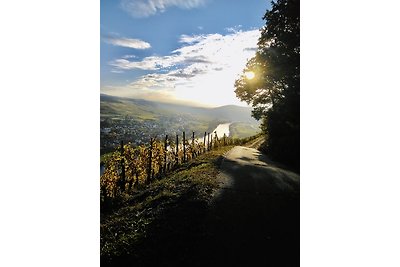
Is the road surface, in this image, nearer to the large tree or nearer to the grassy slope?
the grassy slope

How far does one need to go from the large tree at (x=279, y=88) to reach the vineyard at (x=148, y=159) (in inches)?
16.6

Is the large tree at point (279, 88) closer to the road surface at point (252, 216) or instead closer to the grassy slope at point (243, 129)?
the grassy slope at point (243, 129)

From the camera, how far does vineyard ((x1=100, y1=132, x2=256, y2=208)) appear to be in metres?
6.26

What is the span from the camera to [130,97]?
6.05 meters

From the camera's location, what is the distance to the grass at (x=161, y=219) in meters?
5.29

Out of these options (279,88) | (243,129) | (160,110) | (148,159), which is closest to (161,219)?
(148,159)

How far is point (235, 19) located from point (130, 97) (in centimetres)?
177

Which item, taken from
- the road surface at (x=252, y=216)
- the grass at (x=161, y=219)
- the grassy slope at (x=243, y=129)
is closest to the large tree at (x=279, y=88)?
the grassy slope at (x=243, y=129)

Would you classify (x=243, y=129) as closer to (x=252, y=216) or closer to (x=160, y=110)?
(x=160, y=110)

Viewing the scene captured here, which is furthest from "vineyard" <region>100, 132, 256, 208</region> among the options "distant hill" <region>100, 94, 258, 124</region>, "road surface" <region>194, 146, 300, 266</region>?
"road surface" <region>194, 146, 300, 266</region>

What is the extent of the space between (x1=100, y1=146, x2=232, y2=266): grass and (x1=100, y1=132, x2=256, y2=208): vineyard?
0.43ft

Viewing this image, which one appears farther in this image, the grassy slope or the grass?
the grassy slope
